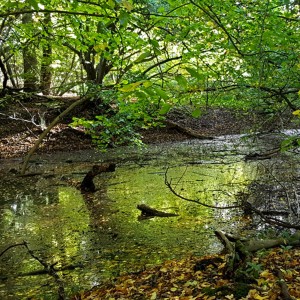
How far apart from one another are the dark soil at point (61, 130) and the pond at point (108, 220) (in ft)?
12.1

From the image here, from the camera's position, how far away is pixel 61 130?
15.9 meters

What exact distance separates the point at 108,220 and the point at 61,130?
1081 centimetres

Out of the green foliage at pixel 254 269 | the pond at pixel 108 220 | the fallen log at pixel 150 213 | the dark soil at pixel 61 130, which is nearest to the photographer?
the green foliage at pixel 254 269

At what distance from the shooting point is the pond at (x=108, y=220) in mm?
4094

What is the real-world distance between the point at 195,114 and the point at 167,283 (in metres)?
2.13

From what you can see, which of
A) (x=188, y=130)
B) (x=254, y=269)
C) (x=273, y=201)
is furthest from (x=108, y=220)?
(x=188, y=130)

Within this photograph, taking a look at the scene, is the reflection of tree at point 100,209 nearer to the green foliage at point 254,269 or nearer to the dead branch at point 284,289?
the green foliage at point 254,269

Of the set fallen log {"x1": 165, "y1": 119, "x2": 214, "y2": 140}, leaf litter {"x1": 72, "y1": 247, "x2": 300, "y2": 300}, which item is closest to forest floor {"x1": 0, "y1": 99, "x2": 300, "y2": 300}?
leaf litter {"x1": 72, "y1": 247, "x2": 300, "y2": 300}

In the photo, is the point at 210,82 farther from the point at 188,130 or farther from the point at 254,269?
the point at 188,130

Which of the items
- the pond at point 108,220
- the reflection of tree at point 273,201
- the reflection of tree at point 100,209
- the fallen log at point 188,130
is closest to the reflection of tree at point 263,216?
the reflection of tree at point 273,201

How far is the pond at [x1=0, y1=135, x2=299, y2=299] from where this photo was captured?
4.09m

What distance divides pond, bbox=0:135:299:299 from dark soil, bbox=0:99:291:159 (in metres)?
3.68

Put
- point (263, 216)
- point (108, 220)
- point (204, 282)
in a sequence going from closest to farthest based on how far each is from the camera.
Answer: point (204, 282) < point (263, 216) < point (108, 220)

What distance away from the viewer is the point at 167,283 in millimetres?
3432
